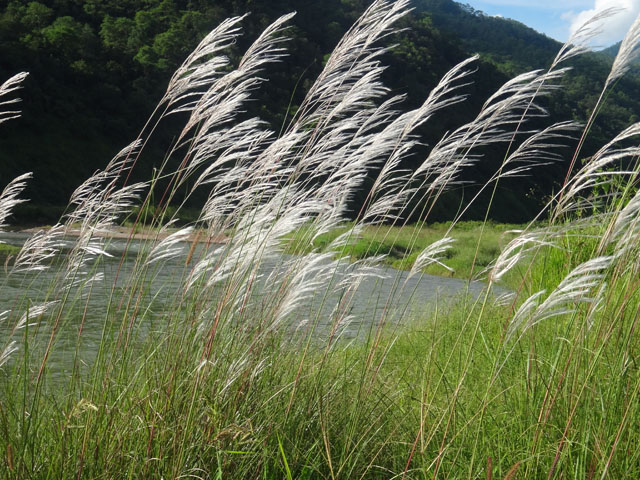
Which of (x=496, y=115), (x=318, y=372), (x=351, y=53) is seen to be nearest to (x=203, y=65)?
(x=351, y=53)

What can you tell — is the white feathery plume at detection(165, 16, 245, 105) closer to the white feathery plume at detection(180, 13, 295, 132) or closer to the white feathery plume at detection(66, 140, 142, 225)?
the white feathery plume at detection(180, 13, 295, 132)

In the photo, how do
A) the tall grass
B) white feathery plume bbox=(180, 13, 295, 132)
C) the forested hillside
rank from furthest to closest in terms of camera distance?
the forested hillside
white feathery plume bbox=(180, 13, 295, 132)
the tall grass

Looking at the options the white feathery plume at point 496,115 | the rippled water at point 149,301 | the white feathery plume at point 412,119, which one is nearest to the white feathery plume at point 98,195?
the rippled water at point 149,301

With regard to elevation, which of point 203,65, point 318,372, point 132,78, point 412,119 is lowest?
point 132,78

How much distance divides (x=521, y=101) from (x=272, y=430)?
141cm

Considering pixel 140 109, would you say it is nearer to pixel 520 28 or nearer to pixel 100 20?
pixel 100 20

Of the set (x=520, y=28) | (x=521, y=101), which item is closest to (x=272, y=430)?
(x=521, y=101)

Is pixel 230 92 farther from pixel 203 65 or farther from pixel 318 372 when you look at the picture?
pixel 318 372

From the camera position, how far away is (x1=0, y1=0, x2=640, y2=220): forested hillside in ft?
120

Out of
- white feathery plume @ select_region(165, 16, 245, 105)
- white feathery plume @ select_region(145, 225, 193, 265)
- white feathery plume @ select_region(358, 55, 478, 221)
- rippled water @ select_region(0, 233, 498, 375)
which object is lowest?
rippled water @ select_region(0, 233, 498, 375)

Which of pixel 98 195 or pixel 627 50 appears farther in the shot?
pixel 98 195

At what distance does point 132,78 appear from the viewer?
142 feet

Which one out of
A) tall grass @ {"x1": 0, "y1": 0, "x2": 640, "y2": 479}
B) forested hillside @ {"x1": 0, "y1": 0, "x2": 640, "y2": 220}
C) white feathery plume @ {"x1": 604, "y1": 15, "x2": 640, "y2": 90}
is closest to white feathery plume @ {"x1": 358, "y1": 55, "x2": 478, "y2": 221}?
tall grass @ {"x1": 0, "y1": 0, "x2": 640, "y2": 479}

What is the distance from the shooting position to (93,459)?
1932 millimetres
